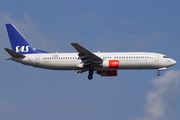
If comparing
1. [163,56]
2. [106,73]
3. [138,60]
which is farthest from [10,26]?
[163,56]

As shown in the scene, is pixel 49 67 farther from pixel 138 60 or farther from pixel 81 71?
pixel 138 60

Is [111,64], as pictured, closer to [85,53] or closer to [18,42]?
[85,53]

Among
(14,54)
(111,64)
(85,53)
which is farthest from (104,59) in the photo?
(14,54)

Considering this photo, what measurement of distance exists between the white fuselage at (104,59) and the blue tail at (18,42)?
253 centimetres

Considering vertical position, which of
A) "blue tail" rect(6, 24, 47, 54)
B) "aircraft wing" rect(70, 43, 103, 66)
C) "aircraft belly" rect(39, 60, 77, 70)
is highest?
"blue tail" rect(6, 24, 47, 54)

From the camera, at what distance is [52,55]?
61500mm

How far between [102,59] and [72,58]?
5.39 meters

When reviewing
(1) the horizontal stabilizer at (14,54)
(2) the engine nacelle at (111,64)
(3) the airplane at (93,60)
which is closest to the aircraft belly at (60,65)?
(3) the airplane at (93,60)

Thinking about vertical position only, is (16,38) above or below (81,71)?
above

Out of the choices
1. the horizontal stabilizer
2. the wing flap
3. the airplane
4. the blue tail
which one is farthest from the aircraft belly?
the horizontal stabilizer

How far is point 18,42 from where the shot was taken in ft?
213

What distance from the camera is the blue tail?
210ft

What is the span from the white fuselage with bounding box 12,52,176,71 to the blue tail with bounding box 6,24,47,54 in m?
2.53

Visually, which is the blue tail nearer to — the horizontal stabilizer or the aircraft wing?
the horizontal stabilizer
